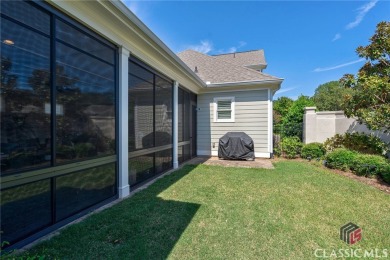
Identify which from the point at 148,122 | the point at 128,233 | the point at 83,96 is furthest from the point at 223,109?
the point at 128,233

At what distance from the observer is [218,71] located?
31.3 feet

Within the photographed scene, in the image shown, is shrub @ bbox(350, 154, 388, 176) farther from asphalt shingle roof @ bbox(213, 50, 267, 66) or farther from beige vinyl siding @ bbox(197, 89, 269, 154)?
asphalt shingle roof @ bbox(213, 50, 267, 66)

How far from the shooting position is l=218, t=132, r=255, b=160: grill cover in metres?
7.79

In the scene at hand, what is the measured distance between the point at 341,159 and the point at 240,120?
12.7 feet

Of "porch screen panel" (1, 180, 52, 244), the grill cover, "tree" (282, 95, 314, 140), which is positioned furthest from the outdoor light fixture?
"tree" (282, 95, 314, 140)

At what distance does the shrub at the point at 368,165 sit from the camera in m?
5.32

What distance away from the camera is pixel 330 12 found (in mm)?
6461

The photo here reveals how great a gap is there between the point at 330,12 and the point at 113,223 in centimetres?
873

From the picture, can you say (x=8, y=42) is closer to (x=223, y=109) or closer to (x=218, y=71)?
(x=223, y=109)

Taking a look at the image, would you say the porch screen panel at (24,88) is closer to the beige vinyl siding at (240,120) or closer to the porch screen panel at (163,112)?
the porch screen panel at (163,112)

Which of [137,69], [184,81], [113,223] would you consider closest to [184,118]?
[184,81]

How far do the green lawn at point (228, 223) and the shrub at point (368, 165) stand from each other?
3.88 feet

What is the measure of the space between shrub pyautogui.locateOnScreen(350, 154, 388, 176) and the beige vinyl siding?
3117 mm

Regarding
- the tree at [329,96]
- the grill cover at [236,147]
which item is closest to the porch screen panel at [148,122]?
the grill cover at [236,147]
